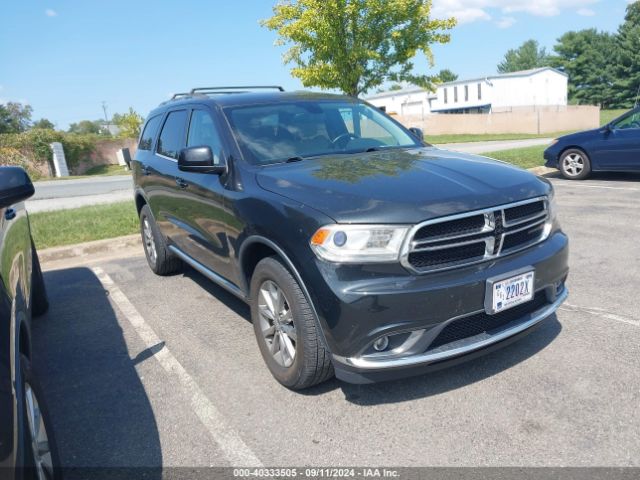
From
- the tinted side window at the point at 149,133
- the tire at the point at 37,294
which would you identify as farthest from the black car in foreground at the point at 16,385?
the tinted side window at the point at 149,133

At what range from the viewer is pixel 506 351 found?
3.50 m

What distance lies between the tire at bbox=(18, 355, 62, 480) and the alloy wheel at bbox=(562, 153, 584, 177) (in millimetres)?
11095

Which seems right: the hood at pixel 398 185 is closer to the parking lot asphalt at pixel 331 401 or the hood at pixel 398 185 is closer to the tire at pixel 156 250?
the parking lot asphalt at pixel 331 401

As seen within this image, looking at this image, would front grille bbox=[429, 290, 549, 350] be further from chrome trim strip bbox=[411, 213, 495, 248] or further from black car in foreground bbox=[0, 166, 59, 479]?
black car in foreground bbox=[0, 166, 59, 479]

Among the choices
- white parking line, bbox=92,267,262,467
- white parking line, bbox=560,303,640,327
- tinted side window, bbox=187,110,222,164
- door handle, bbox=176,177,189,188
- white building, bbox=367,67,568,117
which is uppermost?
white building, bbox=367,67,568,117

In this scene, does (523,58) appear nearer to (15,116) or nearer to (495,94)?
(495,94)

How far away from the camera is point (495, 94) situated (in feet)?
207

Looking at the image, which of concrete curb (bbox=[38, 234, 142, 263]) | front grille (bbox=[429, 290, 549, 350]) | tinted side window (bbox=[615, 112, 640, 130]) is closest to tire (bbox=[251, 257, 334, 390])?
front grille (bbox=[429, 290, 549, 350])

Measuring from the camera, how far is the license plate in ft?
9.13

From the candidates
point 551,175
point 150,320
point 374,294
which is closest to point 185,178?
point 150,320

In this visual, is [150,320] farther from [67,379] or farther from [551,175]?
[551,175]

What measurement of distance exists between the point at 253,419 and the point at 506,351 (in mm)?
1741

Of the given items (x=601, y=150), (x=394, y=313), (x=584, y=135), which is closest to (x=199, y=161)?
(x=394, y=313)

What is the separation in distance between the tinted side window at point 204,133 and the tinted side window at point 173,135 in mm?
245
